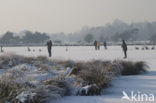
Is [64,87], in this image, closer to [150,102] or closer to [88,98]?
[88,98]

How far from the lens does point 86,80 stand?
7.93m

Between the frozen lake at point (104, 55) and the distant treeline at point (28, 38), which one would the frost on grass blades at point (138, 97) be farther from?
the distant treeline at point (28, 38)

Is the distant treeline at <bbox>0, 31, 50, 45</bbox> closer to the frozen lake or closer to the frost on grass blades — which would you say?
the frozen lake

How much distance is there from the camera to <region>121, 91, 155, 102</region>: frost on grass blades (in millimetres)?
6292

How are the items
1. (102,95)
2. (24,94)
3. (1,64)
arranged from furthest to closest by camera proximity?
(1,64), (102,95), (24,94)

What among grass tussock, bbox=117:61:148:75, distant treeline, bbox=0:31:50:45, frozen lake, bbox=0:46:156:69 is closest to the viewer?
grass tussock, bbox=117:61:148:75

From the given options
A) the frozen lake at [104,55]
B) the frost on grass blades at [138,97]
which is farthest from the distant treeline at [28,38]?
the frost on grass blades at [138,97]

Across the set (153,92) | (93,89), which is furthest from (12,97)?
(153,92)

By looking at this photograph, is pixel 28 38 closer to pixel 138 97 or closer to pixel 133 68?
pixel 133 68

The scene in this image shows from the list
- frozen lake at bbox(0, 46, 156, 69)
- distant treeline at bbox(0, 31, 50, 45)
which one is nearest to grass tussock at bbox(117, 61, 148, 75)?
frozen lake at bbox(0, 46, 156, 69)

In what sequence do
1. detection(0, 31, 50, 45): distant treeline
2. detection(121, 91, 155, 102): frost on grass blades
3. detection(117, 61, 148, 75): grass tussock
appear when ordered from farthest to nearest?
detection(0, 31, 50, 45): distant treeline, detection(117, 61, 148, 75): grass tussock, detection(121, 91, 155, 102): frost on grass blades

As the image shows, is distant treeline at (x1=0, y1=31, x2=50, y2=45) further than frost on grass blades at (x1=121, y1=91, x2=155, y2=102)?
Yes

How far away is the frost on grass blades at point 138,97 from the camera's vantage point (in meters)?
6.29

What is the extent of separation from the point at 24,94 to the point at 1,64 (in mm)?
6723
